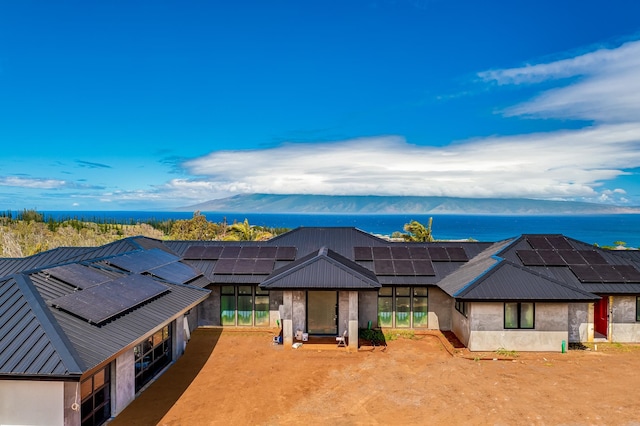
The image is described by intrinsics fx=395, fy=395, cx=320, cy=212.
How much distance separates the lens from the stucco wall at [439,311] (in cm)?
2184

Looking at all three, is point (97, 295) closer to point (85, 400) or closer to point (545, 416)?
point (85, 400)

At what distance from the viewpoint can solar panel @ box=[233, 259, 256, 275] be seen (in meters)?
22.0

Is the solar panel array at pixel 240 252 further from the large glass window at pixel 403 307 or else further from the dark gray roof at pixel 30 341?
the dark gray roof at pixel 30 341

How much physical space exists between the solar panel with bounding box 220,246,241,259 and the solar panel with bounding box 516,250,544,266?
52.2ft

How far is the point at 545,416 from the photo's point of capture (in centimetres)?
1220

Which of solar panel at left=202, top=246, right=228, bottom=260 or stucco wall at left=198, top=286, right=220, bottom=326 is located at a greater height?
solar panel at left=202, top=246, right=228, bottom=260

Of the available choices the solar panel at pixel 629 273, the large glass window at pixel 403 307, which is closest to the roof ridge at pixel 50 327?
the large glass window at pixel 403 307

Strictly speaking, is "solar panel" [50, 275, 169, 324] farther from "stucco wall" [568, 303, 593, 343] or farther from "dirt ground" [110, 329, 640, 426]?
"stucco wall" [568, 303, 593, 343]

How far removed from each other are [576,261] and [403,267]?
9.01m

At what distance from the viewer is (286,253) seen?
23.9 metres

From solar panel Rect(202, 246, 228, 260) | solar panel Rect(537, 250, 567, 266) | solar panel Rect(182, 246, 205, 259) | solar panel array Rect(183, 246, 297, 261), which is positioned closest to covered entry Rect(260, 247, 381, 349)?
solar panel array Rect(183, 246, 297, 261)

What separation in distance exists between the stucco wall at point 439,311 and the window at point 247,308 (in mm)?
9124

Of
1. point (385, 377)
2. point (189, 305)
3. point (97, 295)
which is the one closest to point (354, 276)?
point (385, 377)

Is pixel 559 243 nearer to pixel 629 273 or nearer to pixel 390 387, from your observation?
pixel 629 273
